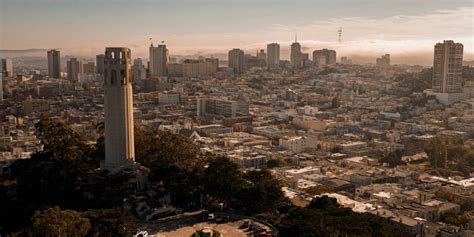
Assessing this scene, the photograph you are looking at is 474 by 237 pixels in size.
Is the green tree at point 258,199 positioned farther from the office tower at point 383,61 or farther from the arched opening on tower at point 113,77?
the office tower at point 383,61

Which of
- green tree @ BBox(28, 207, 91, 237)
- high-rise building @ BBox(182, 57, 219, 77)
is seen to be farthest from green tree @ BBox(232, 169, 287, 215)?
high-rise building @ BBox(182, 57, 219, 77)

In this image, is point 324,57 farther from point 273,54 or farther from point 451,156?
point 451,156

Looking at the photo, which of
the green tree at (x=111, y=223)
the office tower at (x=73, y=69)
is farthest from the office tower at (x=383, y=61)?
the green tree at (x=111, y=223)

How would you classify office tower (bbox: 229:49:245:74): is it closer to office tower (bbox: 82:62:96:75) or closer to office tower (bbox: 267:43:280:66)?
office tower (bbox: 267:43:280:66)

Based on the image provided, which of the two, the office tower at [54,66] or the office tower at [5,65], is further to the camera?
the office tower at [54,66]

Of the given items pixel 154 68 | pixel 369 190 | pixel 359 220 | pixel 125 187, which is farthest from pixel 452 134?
pixel 154 68

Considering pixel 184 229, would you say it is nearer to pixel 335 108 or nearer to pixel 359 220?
pixel 359 220

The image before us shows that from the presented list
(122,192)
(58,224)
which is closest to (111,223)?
(58,224)
